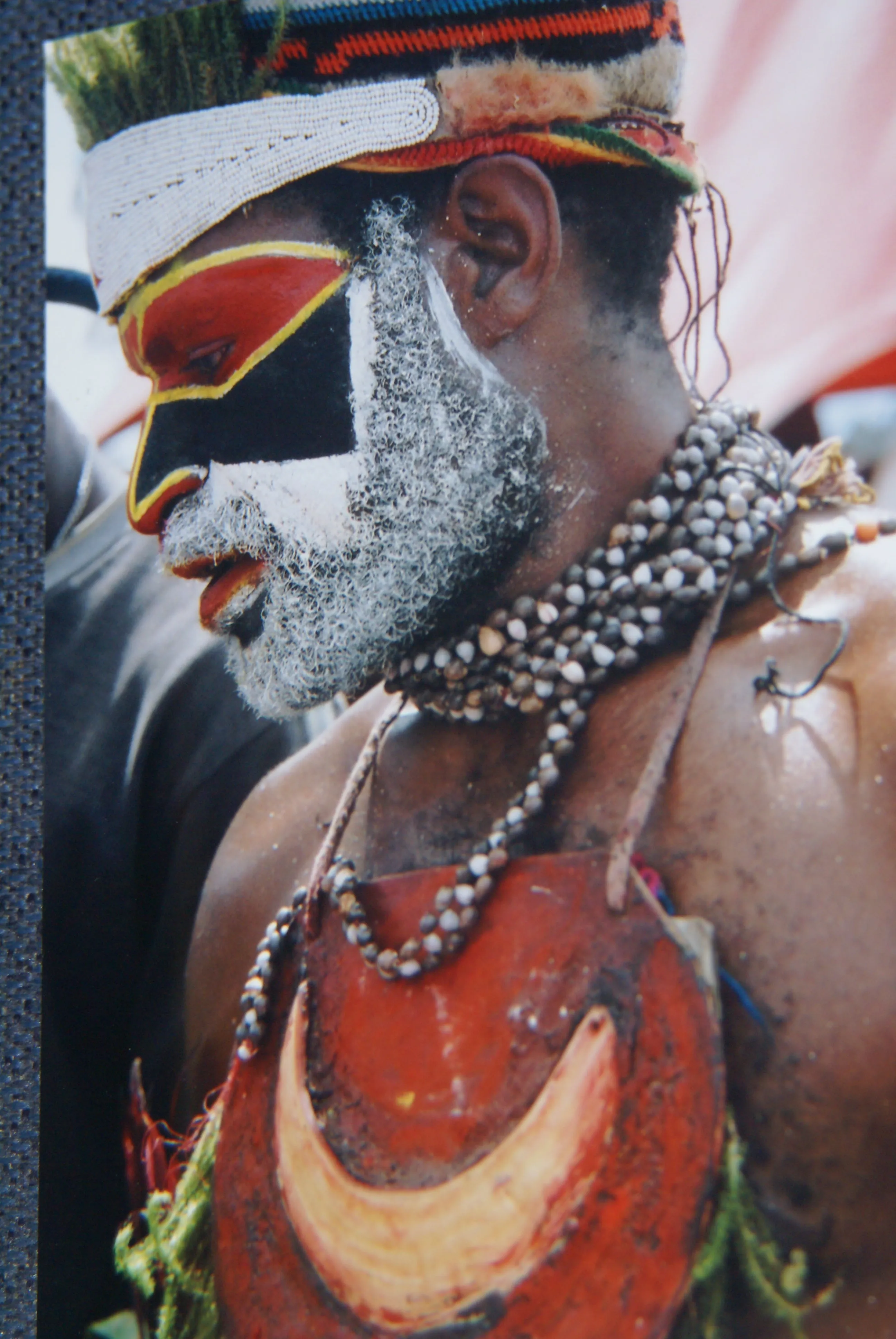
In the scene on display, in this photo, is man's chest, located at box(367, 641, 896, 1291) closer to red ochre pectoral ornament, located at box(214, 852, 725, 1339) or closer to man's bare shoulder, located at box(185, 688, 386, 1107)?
red ochre pectoral ornament, located at box(214, 852, 725, 1339)

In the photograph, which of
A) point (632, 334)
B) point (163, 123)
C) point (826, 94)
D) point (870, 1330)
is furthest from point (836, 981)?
point (163, 123)

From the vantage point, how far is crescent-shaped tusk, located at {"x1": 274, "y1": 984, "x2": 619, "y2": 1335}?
791 mm

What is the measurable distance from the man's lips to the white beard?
0.7 inches

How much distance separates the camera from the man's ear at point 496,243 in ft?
3.12

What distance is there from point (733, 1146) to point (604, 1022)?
0.12 metres

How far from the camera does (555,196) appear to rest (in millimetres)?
957

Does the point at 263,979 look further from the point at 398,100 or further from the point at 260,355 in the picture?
the point at 398,100

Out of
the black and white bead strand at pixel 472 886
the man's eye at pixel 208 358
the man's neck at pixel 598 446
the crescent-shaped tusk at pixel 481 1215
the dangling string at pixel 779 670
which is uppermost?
the man's eye at pixel 208 358

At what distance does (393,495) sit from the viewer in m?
1.01

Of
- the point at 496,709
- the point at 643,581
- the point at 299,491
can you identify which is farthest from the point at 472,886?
the point at 299,491

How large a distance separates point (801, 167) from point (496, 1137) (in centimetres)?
82

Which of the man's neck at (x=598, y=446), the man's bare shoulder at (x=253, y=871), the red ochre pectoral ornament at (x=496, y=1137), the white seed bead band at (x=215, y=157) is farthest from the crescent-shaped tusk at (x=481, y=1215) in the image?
the white seed bead band at (x=215, y=157)

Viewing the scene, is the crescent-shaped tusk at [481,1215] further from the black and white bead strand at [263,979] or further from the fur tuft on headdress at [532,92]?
the fur tuft on headdress at [532,92]

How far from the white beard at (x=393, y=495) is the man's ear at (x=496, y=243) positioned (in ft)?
0.06
